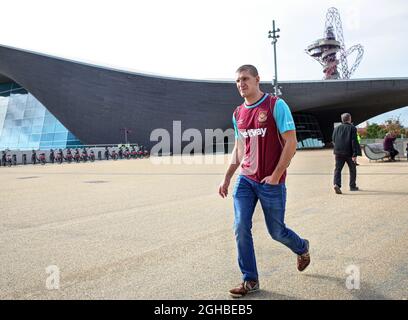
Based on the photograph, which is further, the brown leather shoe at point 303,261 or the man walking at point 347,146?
the man walking at point 347,146

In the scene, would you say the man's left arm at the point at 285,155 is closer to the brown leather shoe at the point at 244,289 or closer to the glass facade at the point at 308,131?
the brown leather shoe at the point at 244,289

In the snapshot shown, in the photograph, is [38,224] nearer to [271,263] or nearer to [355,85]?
[271,263]

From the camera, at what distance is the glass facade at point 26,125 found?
44.8m

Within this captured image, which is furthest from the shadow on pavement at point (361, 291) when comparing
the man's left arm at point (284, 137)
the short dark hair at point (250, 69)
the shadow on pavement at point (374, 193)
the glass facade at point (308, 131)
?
the glass facade at point (308, 131)

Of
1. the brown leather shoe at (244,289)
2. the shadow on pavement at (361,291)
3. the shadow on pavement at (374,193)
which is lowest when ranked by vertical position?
the shadow on pavement at (361,291)

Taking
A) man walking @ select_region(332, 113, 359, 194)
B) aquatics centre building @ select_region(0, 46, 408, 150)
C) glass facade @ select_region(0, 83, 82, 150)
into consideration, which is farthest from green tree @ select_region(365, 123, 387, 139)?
man walking @ select_region(332, 113, 359, 194)

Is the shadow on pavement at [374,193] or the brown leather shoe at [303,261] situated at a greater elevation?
the shadow on pavement at [374,193]

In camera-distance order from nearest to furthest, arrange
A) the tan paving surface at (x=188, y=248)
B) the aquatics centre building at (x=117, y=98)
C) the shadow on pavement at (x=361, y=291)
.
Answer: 1. the shadow on pavement at (x=361, y=291)
2. the tan paving surface at (x=188, y=248)
3. the aquatics centre building at (x=117, y=98)

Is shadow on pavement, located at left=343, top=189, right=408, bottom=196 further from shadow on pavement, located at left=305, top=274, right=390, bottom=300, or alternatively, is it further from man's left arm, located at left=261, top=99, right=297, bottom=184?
man's left arm, located at left=261, top=99, right=297, bottom=184

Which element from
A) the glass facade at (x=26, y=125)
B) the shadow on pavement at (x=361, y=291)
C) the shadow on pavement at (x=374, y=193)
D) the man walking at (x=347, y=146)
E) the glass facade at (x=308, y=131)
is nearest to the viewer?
the shadow on pavement at (x=361, y=291)

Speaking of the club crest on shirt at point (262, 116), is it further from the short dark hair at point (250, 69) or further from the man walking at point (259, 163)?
the short dark hair at point (250, 69)

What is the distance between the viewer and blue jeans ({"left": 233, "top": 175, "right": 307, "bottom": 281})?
10.1 feet

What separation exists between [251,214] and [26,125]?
5002cm

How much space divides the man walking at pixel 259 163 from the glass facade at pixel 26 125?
43.5 meters
